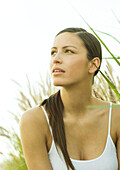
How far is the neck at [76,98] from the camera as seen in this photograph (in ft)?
5.62

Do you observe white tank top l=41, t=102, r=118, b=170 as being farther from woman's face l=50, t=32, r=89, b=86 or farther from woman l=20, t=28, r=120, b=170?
woman's face l=50, t=32, r=89, b=86

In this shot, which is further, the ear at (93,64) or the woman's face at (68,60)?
the ear at (93,64)

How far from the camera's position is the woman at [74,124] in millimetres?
1687

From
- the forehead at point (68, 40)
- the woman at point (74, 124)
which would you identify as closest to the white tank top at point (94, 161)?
the woman at point (74, 124)

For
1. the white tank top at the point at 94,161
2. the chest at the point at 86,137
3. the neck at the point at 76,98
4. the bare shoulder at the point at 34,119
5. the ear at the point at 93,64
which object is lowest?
the white tank top at the point at 94,161

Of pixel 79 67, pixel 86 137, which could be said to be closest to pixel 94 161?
pixel 86 137

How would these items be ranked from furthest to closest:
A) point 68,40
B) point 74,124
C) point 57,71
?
point 74,124
point 68,40
point 57,71

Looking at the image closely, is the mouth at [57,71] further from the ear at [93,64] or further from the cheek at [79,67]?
the ear at [93,64]

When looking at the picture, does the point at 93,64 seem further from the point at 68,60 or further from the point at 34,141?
the point at 34,141

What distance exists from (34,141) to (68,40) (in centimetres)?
61

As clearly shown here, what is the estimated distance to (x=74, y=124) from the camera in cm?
181

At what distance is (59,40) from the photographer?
5.58 ft

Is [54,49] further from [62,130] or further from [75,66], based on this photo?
[62,130]

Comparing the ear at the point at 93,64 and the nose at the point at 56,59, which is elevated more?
the nose at the point at 56,59
